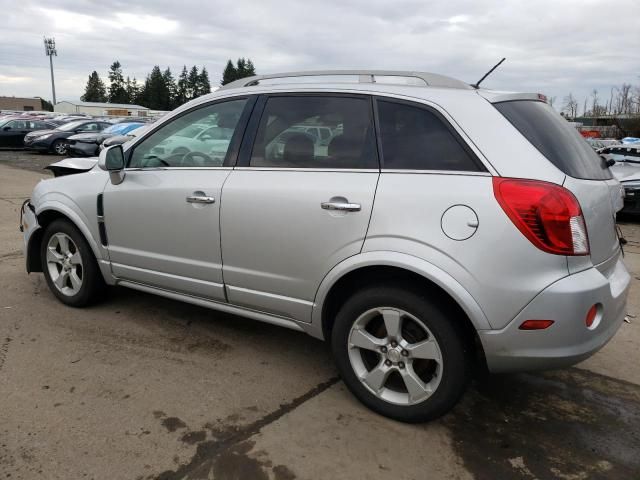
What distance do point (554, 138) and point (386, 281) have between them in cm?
112

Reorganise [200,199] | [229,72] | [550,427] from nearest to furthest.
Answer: [550,427] < [200,199] < [229,72]

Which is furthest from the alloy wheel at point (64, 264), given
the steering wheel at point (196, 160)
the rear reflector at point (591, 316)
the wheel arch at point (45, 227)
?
the rear reflector at point (591, 316)

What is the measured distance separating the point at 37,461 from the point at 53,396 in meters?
0.60

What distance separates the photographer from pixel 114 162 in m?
3.75

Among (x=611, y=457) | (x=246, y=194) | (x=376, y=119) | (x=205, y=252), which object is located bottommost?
(x=611, y=457)

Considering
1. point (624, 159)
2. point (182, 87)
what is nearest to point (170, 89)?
point (182, 87)

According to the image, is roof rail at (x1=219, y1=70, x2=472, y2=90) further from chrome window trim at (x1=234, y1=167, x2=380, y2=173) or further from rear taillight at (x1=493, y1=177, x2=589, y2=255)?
rear taillight at (x1=493, y1=177, x2=589, y2=255)

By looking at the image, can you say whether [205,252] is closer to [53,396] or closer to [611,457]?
[53,396]

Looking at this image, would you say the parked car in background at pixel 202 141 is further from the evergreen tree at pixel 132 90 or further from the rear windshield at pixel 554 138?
the evergreen tree at pixel 132 90

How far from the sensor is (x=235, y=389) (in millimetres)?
3178

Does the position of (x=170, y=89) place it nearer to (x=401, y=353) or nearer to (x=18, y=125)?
(x=18, y=125)

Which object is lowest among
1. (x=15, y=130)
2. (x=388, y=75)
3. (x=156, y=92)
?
(x=388, y=75)

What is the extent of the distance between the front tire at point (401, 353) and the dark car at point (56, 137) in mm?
22098

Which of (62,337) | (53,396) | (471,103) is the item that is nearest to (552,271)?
(471,103)
